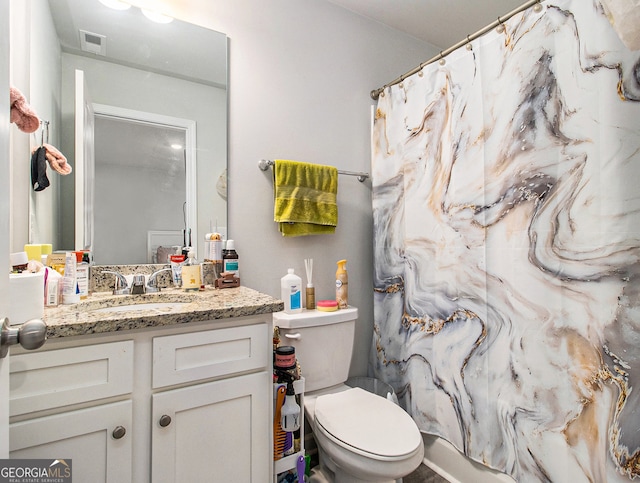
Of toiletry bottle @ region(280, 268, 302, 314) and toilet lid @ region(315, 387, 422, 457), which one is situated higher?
toiletry bottle @ region(280, 268, 302, 314)

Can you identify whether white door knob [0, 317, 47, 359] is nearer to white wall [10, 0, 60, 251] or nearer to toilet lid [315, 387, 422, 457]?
white wall [10, 0, 60, 251]

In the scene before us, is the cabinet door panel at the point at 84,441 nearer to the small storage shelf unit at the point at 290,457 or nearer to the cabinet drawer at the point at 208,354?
the cabinet drawer at the point at 208,354

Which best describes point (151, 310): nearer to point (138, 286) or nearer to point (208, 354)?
point (208, 354)

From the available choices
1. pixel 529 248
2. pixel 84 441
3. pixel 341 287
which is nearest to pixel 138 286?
pixel 84 441

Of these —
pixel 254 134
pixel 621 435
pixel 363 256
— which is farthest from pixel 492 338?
pixel 254 134

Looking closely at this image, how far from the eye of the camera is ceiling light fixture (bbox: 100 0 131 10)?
1.36 meters

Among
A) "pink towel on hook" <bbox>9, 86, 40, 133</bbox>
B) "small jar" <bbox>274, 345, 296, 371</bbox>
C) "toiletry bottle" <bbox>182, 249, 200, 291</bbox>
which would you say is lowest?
"small jar" <bbox>274, 345, 296, 371</bbox>

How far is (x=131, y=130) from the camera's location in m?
1.40

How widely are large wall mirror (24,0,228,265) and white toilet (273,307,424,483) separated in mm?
635

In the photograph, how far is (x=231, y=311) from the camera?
3.38 ft

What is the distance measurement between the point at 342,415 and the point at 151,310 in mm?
837

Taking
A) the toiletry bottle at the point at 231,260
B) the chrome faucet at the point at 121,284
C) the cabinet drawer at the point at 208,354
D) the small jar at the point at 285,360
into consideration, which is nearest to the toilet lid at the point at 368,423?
the small jar at the point at 285,360

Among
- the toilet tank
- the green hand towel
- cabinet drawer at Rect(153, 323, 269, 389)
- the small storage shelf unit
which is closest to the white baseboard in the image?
the toilet tank

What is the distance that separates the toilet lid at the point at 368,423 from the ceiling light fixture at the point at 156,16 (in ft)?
5.88
